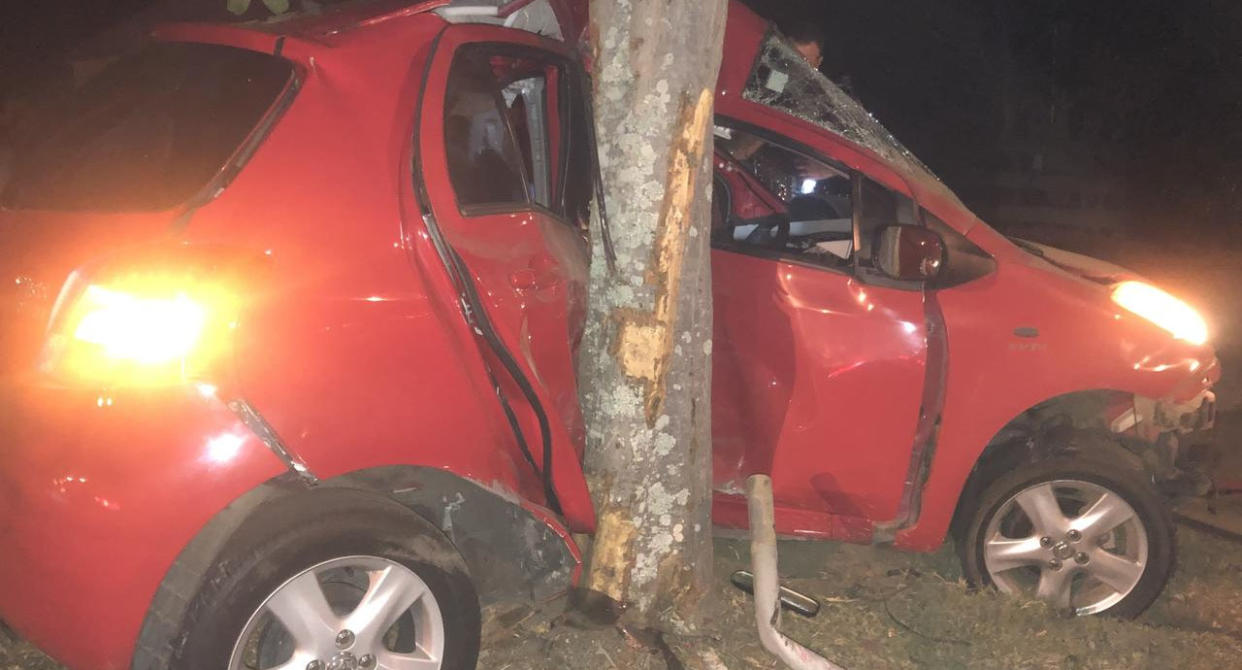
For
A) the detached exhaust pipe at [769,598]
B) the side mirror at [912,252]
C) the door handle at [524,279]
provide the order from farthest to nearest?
the side mirror at [912,252] < the detached exhaust pipe at [769,598] < the door handle at [524,279]

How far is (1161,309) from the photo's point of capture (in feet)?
12.5

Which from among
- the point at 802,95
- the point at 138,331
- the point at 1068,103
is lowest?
the point at 138,331

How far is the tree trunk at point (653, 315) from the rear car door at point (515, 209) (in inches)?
5.1

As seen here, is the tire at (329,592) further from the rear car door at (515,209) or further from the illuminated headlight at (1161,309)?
the illuminated headlight at (1161,309)

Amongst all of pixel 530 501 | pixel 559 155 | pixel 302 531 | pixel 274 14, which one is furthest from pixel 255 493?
pixel 274 14

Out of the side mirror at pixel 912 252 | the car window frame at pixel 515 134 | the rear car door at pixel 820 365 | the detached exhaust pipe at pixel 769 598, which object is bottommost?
the detached exhaust pipe at pixel 769 598

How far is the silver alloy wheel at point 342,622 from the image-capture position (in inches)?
96.0

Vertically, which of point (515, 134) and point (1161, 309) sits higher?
point (515, 134)

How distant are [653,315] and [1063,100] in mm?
10805

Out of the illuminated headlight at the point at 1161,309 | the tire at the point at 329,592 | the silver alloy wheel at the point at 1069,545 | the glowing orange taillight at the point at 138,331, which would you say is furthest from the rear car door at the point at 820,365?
the glowing orange taillight at the point at 138,331

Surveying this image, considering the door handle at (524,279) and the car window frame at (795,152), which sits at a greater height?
the car window frame at (795,152)

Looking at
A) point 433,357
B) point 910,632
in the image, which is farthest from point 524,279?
point 910,632

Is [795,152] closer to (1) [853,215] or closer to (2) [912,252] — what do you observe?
(1) [853,215]

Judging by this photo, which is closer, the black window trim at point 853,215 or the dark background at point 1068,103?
the black window trim at point 853,215
